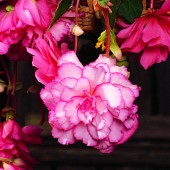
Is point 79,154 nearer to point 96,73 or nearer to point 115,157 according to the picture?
point 115,157

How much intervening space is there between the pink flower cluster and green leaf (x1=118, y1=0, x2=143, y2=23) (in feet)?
0.19

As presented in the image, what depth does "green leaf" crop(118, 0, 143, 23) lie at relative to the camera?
79 cm

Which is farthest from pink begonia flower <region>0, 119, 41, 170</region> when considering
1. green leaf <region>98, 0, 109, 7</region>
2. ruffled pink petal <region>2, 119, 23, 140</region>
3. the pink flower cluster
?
green leaf <region>98, 0, 109, 7</region>

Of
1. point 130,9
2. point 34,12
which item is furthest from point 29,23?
point 130,9

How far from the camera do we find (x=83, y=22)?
2.70 ft

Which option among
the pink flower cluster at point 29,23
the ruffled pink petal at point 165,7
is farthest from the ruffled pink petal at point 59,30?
the ruffled pink petal at point 165,7

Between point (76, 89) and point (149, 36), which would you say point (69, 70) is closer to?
point (76, 89)

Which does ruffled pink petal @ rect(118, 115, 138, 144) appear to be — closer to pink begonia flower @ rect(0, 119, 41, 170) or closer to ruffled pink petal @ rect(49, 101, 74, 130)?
ruffled pink petal @ rect(49, 101, 74, 130)

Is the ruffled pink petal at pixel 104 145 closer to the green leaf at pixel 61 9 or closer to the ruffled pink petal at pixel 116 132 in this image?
the ruffled pink petal at pixel 116 132

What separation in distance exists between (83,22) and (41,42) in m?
0.10

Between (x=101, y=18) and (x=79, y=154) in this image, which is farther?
(x=79, y=154)

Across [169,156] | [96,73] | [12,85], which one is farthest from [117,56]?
[169,156]

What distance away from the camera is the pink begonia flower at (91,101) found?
0.68 meters

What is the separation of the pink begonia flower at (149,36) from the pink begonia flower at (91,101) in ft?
0.28
